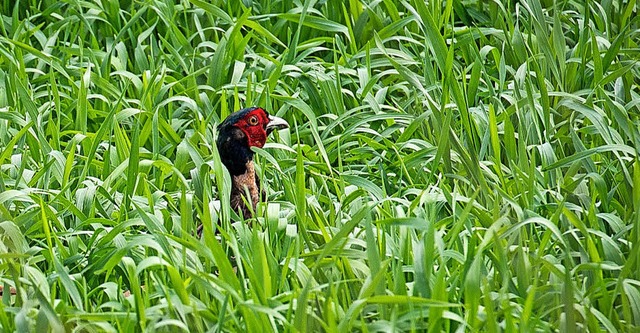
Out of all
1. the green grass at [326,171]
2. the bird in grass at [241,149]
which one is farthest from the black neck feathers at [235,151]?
the green grass at [326,171]

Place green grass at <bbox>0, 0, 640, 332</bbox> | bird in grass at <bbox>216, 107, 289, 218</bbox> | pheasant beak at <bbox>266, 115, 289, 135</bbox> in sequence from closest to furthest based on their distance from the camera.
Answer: green grass at <bbox>0, 0, 640, 332</bbox> < bird in grass at <bbox>216, 107, 289, 218</bbox> < pheasant beak at <bbox>266, 115, 289, 135</bbox>

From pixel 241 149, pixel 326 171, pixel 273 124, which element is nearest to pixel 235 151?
pixel 241 149

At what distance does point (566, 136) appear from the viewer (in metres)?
3.76

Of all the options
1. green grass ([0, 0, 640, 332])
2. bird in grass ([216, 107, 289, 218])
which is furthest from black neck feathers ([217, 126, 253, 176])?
green grass ([0, 0, 640, 332])

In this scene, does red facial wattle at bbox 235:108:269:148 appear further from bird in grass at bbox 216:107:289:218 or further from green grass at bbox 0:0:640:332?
green grass at bbox 0:0:640:332

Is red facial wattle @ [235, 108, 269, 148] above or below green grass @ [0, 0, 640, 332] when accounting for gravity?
above

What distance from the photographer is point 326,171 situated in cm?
375

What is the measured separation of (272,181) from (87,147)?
2.05 ft

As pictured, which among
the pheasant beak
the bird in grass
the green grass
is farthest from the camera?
the pheasant beak

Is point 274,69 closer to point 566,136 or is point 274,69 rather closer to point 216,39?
point 216,39

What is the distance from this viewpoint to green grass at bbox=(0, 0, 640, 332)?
271cm

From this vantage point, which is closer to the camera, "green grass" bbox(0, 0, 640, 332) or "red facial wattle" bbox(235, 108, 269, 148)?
"green grass" bbox(0, 0, 640, 332)

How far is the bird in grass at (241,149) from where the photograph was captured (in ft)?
11.1

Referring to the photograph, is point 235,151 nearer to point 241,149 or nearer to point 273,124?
point 241,149
